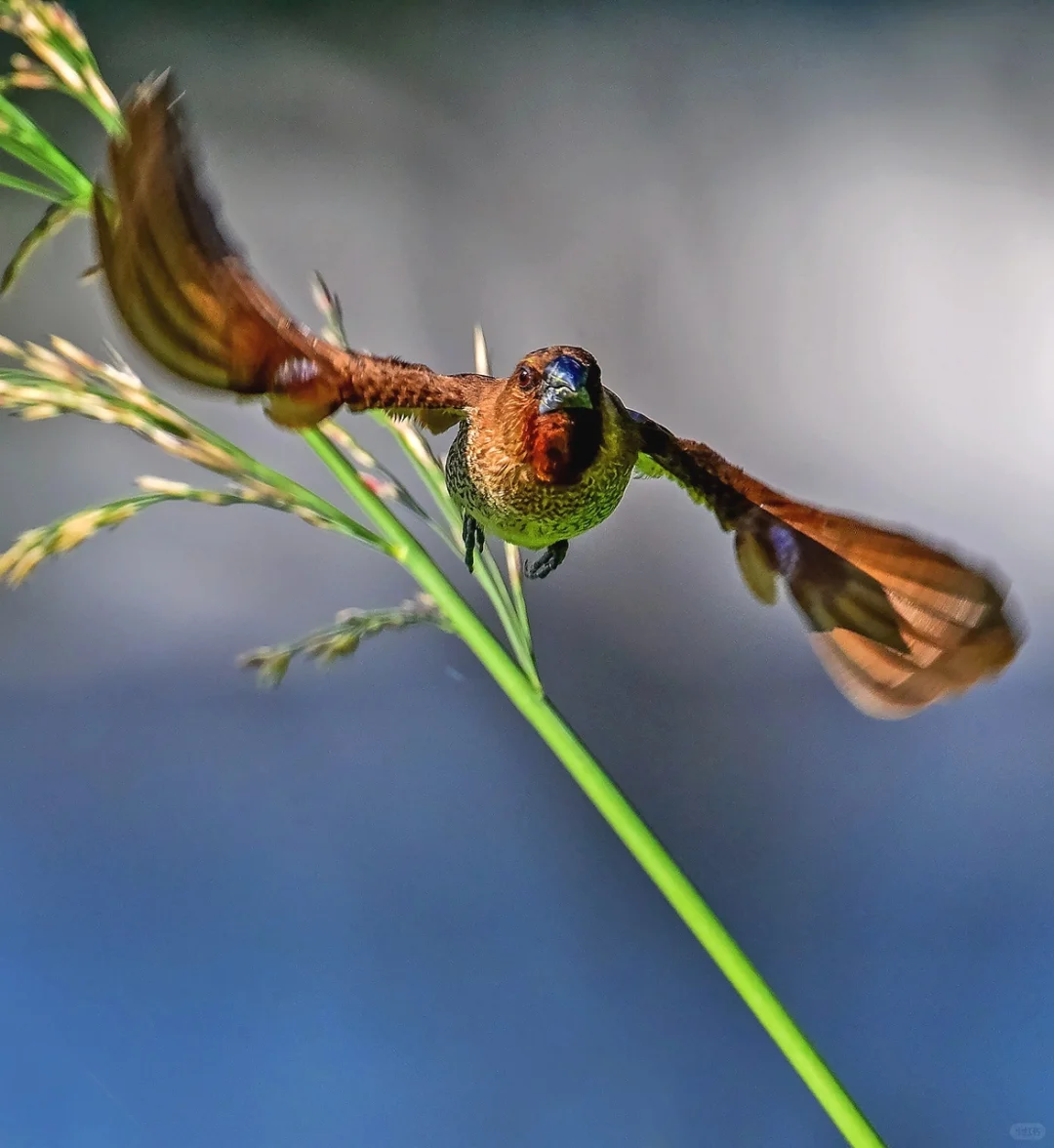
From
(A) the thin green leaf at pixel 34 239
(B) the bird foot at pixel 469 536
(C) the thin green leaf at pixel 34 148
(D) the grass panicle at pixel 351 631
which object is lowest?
(B) the bird foot at pixel 469 536

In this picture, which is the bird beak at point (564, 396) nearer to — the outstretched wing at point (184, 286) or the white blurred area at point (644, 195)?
the outstretched wing at point (184, 286)

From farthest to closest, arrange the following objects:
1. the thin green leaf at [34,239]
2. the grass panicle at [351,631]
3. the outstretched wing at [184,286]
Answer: the grass panicle at [351,631] → the thin green leaf at [34,239] → the outstretched wing at [184,286]

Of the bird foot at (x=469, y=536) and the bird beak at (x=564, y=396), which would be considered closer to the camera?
the bird beak at (x=564, y=396)

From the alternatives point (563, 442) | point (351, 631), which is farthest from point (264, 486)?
point (563, 442)

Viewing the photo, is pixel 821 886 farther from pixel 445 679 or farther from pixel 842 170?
pixel 842 170

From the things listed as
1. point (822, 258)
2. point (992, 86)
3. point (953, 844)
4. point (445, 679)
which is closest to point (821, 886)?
point (953, 844)

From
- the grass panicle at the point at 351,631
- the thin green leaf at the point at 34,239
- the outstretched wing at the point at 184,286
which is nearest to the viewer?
the outstretched wing at the point at 184,286

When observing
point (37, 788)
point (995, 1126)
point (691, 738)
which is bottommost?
point (995, 1126)

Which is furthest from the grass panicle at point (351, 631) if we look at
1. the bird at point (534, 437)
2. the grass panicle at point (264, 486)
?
the bird at point (534, 437)
